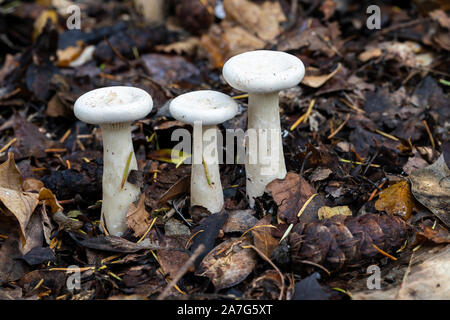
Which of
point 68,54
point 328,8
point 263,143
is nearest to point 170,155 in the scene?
point 263,143

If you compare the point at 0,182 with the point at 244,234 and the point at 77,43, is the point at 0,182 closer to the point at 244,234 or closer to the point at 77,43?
the point at 244,234

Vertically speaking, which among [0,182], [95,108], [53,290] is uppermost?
[95,108]

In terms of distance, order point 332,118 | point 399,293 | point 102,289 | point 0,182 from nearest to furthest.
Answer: point 399,293 < point 102,289 < point 0,182 < point 332,118

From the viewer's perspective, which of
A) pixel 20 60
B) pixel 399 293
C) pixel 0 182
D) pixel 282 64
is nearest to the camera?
pixel 399 293

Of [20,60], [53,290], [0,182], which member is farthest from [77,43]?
[53,290]

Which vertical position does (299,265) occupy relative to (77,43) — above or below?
→ below

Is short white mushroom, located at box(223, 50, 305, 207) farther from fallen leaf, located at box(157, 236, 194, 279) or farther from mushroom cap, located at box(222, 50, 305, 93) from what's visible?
fallen leaf, located at box(157, 236, 194, 279)

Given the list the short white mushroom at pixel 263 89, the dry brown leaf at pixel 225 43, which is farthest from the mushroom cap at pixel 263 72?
the dry brown leaf at pixel 225 43
